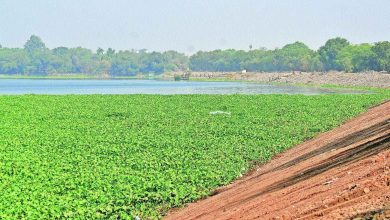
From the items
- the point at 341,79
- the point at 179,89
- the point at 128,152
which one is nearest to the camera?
the point at 128,152

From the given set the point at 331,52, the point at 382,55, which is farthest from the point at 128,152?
the point at 331,52

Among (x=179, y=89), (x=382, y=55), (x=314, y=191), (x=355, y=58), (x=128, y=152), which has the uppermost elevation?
(x=382, y=55)

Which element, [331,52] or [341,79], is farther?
[331,52]

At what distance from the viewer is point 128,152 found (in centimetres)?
2098

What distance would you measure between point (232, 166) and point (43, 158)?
651 centimetres

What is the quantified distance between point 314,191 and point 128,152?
10.9m

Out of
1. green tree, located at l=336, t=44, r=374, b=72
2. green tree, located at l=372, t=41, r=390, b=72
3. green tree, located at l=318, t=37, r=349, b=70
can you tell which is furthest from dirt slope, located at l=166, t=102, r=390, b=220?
green tree, located at l=318, t=37, r=349, b=70

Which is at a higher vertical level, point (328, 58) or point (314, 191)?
point (328, 58)

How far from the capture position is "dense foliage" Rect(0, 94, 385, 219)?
13.7m

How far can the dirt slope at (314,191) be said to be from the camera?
9.26 metres

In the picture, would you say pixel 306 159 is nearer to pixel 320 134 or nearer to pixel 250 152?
pixel 250 152

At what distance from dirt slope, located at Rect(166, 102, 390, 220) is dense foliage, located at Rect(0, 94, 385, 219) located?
3.91ft

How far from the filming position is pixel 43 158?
19.5m

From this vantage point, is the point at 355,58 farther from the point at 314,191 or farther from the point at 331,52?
the point at 314,191
